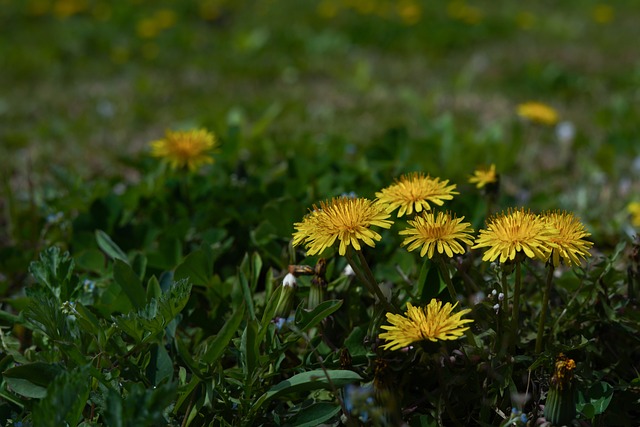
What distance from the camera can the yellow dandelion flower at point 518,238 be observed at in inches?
53.4

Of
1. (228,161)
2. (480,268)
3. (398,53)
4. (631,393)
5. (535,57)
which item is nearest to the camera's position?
(631,393)

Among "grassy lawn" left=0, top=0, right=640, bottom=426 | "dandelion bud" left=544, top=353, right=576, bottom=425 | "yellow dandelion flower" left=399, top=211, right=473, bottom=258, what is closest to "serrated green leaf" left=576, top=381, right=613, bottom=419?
"grassy lawn" left=0, top=0, right=640, bottom=426

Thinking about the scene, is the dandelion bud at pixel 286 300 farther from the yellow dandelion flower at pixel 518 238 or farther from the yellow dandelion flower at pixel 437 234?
the yellow dandelion flower at pixel 518 238

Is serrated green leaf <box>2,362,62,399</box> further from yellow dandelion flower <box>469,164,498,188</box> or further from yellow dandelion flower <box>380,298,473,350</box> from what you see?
yellow dandelion flower <box>469,164,498,188</box>

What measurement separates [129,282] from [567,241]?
3.51 feet

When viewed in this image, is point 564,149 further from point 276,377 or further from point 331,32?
point 331,32

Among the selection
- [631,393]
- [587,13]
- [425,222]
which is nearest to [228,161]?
[425,222]

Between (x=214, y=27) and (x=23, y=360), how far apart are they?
6.18 m

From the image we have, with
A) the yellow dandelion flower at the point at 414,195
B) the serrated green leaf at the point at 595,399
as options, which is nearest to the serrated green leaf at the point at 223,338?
the yellow dandelion flower at the point at 414,195

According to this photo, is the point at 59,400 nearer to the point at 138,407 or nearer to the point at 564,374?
the point at 138,407

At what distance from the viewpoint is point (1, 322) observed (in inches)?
76.6

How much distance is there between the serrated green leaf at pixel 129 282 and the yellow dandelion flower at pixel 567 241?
1015 millimetres

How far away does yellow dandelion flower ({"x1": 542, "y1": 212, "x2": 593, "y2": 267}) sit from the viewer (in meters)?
1.37

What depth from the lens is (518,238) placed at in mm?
1374
